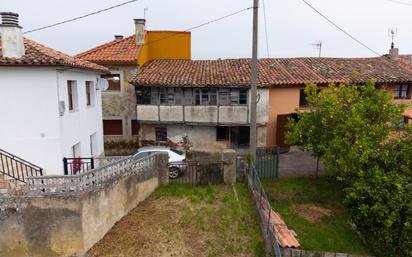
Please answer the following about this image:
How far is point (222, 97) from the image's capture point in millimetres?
19219

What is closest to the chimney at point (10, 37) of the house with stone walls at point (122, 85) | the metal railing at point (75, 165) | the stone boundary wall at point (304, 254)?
the metal railing at point (75, 165)

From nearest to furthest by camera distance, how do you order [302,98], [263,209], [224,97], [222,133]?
[263,209]
[224,97]
[222,133]
[302,98]

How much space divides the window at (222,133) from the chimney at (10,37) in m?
12.7

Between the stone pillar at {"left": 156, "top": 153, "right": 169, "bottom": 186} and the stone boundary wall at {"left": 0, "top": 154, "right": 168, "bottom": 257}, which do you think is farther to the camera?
the stone pillar at {"left": 156, "top": 153, "right": 169, "bottom": 186}

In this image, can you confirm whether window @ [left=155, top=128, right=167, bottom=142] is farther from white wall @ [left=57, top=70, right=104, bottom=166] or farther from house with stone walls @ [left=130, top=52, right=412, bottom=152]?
white wall @ [left=57, top=70, right=104, bottom=166]

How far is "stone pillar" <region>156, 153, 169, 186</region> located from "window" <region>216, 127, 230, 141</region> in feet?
25.2

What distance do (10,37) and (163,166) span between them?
7179 millimetres

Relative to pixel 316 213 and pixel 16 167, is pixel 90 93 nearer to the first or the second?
pixel 16 167

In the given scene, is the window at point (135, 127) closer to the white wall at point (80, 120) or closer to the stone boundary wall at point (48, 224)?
the white wall at point (80, 120)

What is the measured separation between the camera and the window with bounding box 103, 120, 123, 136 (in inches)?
862

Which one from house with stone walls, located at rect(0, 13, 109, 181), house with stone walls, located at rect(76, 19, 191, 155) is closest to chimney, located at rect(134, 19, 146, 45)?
house with stone walls, located at rect(76, 19, 191, 155)

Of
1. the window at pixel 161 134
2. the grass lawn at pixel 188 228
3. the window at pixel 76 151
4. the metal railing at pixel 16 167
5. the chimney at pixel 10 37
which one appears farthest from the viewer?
the window at pixel 161 134

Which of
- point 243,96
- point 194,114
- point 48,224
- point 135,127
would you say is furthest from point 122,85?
point 48,224

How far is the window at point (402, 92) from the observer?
22312 mm
